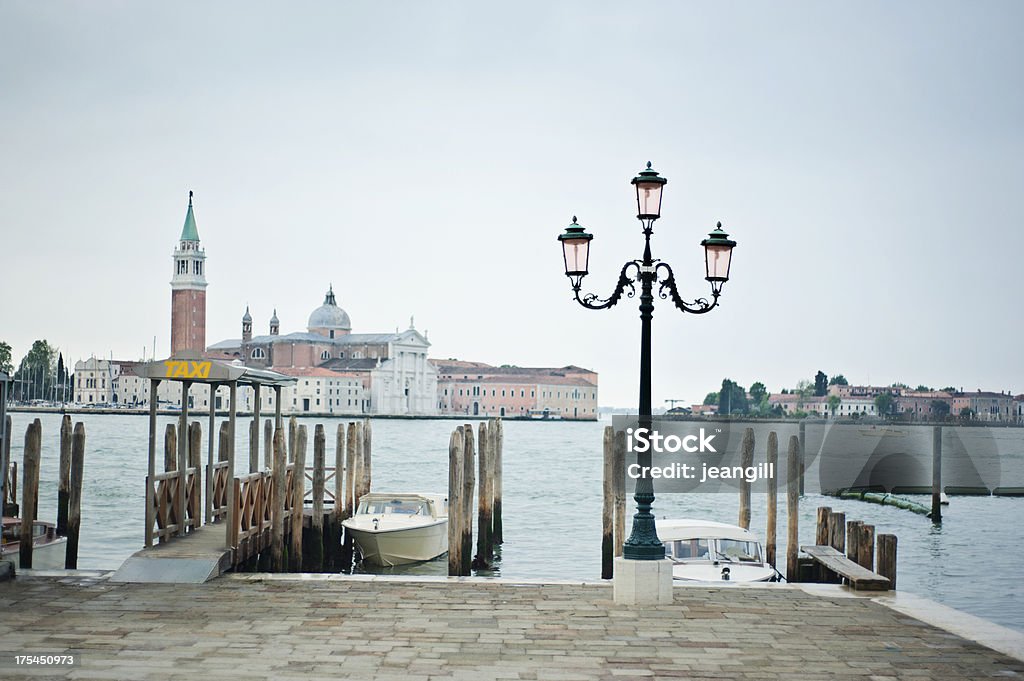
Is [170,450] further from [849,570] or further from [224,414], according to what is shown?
[224,414]

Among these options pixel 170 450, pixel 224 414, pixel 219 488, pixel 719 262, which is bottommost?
pixel 224 414

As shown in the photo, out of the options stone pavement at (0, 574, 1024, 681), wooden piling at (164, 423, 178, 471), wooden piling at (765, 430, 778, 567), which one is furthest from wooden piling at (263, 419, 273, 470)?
wooden piling at (765, 430, 778, 567)

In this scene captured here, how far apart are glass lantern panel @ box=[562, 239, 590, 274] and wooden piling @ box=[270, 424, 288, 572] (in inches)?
202

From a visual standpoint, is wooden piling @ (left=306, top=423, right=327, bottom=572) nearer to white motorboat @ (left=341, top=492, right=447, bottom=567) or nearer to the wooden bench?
white motorboat @ (left=341, top=492, right=447, bottom=567)

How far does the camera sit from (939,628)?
846 cm

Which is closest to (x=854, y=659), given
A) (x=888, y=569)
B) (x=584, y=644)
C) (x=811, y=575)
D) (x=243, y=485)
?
(x=584, y=644)

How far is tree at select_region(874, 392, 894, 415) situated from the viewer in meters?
144

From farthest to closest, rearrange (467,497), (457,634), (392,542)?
(392,542) < (467,497) < (457,634)

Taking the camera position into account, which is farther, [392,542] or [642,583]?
[392,542]

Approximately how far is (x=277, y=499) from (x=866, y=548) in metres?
6.64

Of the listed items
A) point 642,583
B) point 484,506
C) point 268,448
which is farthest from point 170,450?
point 642,583

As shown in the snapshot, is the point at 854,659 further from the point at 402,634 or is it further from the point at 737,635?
the point at 402,634

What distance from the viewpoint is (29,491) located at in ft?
42.4

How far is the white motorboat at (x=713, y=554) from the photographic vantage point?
13.6 m
